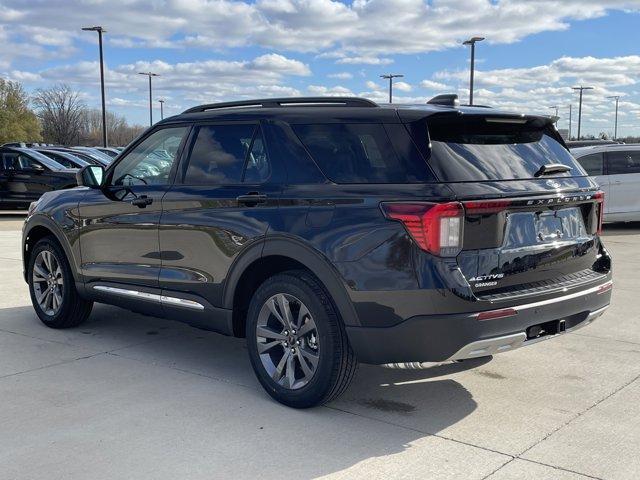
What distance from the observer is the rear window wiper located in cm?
410

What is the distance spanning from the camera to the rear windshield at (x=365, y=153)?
3.76 metres

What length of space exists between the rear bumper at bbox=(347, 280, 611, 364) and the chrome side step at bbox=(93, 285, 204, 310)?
139 cm

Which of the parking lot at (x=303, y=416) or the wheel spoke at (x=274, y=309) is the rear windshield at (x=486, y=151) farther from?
the parking lot at (x=303, y=416)

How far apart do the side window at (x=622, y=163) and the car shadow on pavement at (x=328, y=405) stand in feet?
33.4

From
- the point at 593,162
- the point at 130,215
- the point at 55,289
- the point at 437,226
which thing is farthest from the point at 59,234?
the point at 593,162

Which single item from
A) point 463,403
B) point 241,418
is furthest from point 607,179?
point 241,418

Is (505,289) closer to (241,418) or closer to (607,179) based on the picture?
(241,418)

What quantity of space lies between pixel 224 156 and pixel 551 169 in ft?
6.84

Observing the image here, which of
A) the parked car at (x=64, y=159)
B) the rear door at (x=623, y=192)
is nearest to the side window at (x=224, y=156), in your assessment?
the rear door at (x=623, y=192)

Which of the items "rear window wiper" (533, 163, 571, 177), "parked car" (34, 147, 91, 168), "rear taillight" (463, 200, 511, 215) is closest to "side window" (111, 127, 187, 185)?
"rear taillight" (463, 200, 511, 215)

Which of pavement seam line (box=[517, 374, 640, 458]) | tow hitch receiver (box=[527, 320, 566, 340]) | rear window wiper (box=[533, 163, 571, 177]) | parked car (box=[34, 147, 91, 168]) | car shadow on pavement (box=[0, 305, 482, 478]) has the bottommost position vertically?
car shadow on pavement (box=[0, 305, 482, 478])

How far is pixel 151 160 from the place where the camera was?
17.3ft

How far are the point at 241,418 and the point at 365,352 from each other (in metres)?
0.84

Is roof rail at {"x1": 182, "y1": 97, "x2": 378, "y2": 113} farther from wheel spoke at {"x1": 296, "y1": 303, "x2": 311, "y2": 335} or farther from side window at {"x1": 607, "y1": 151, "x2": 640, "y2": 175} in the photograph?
side window at {"x1": 607, "y1": 151, "x2": 640, "y2": 175}
